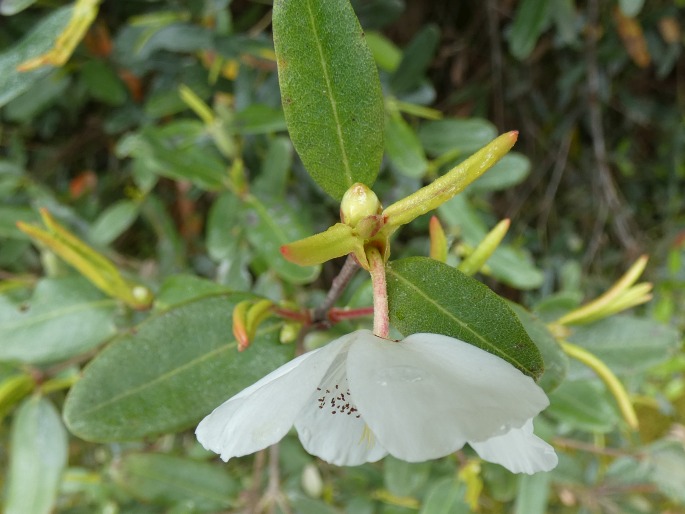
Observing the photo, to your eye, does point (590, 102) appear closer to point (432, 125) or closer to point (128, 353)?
point (432, 125)

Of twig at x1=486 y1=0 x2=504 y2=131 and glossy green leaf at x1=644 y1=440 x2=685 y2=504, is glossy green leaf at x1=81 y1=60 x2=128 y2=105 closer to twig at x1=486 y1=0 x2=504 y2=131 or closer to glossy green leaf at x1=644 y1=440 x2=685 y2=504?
twig at x1=486 y1=0 x2=504 y2=131

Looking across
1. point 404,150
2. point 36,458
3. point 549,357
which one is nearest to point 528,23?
point 404,150

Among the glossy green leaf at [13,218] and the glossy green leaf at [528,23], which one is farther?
the glossy green leaf at [528,23]

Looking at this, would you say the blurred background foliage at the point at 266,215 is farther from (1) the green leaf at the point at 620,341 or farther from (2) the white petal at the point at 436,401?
(2) the white petal at the point at 436,401

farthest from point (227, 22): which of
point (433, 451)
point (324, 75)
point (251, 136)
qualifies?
point (433, 451)

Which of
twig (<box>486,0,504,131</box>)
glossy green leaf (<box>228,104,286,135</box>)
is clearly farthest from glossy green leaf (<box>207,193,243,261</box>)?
twig (<box>486,0,504,131</box>)

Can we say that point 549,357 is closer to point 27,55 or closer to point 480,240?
point 480,240

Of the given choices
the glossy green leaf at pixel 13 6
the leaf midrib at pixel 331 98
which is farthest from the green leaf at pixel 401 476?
the glossy green leaf at pixel 13 6
